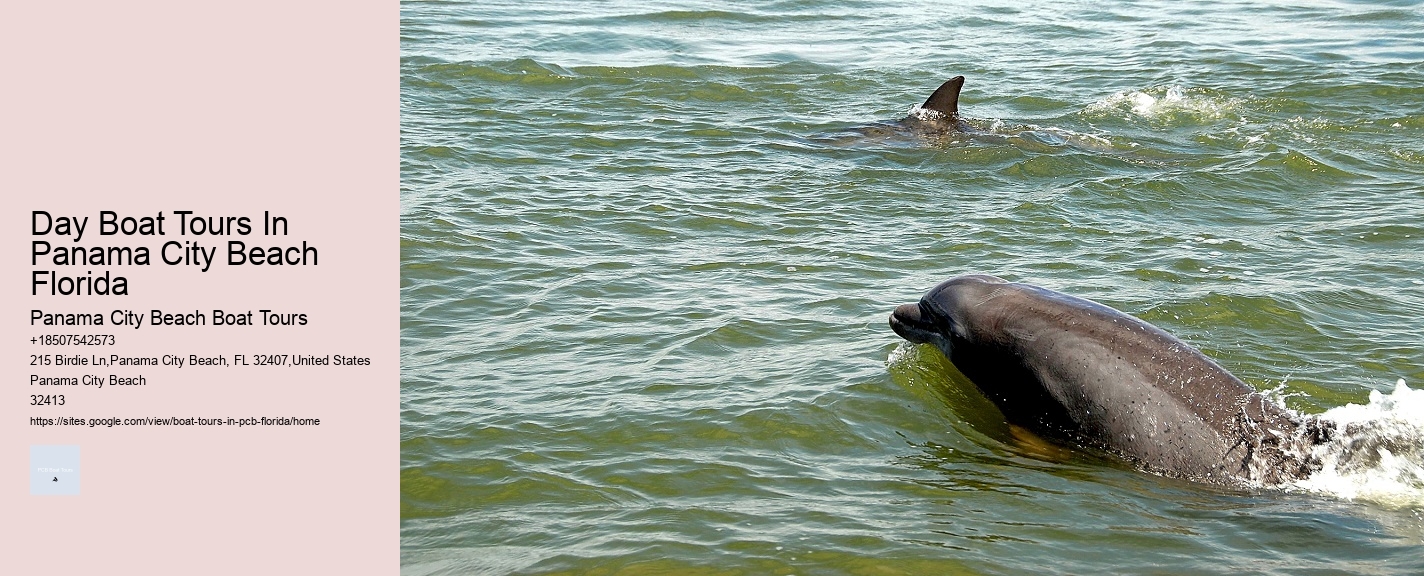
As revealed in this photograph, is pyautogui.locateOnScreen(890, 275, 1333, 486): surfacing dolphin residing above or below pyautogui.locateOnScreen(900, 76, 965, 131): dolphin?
below

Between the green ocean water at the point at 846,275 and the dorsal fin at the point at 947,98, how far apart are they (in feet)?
1.29

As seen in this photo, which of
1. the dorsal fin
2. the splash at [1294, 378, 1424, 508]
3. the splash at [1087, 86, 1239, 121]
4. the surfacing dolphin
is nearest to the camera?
the splash at [1294, 378, 1424, 508]

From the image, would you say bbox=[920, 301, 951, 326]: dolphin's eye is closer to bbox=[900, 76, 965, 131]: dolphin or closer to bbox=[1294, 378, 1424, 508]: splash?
bbox=[1294, 378, 1424, 508]: splash

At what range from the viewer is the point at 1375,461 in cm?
768

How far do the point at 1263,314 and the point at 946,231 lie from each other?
126 inches

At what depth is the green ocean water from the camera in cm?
718

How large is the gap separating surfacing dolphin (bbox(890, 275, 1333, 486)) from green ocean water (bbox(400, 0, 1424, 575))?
19cm

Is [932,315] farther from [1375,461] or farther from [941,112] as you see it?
[941,112]

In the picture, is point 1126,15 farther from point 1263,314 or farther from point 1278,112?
point 1263,314

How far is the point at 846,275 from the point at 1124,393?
401 cm

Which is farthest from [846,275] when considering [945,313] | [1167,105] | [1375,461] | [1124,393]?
[1167,105]

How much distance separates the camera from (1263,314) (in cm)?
1059

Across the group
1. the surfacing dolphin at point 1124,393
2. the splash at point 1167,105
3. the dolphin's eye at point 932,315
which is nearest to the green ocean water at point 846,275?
the splash at point 1167,105

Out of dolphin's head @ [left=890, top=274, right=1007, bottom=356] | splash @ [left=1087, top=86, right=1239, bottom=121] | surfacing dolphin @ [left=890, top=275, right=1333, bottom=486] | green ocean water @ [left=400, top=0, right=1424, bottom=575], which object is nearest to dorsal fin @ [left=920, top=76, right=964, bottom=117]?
green ocean water @ [left=400, top=0, right=1424, bottom=575]
